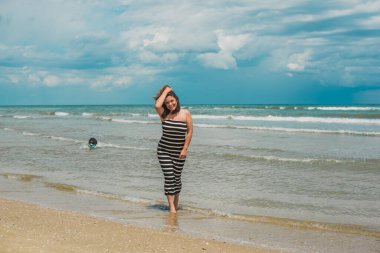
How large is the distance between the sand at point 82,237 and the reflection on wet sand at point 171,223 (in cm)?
31

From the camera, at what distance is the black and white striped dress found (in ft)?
25.6

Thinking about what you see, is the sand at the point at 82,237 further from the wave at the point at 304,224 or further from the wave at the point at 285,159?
the wave at the point at 285,159

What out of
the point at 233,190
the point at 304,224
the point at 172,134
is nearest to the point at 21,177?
the point at 233,190

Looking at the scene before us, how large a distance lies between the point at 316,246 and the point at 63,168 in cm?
883

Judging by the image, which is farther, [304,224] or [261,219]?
[261,219]

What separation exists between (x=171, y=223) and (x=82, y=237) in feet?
5.89

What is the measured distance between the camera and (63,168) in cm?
1356

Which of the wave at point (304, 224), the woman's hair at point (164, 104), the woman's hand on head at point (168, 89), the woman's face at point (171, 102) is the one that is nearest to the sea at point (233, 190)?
the wave at point (304, 224)


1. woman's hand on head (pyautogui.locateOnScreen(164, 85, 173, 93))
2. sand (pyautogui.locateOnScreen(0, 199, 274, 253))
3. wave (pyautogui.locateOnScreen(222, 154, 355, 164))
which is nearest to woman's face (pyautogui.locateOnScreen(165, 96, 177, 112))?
woman's hand on head (pyautogui.locateOnScreen(164, 85, 173, 93))

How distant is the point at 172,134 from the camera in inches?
307

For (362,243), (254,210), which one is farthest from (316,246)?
(254,210)

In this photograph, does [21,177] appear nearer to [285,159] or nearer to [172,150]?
[172,150]

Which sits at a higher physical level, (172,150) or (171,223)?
(172,150)

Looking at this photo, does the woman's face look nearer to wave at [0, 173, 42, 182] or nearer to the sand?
the sand
